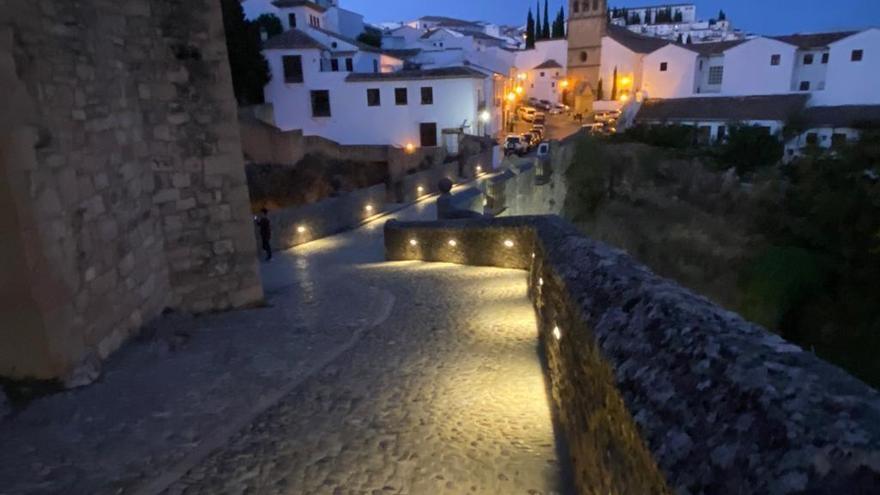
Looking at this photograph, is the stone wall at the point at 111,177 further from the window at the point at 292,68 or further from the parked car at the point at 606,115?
the parked car at the point at 606,115

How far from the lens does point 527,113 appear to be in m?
49.9

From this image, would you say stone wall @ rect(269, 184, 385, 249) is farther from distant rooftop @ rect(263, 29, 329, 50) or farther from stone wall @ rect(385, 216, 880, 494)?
distant rooftop @ rect(263, 29, 329, 50)

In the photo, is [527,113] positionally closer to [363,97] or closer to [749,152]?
[363,97]

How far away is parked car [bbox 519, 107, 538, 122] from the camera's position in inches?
1930

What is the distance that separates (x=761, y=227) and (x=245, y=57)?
30.7 metres

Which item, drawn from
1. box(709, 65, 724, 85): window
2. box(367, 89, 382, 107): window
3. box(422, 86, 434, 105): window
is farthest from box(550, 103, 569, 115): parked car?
box(367, 89, 382, 107): window

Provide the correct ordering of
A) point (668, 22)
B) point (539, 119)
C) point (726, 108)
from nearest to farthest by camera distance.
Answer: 1. point (726, 108)
2. point (539, 119)
3. point (668, 22)

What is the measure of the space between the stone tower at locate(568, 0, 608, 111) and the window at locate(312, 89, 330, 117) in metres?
27.5

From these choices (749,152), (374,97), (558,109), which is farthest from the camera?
(558,109)

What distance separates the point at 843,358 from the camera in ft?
57.8

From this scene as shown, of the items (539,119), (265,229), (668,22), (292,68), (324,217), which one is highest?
(668,22)

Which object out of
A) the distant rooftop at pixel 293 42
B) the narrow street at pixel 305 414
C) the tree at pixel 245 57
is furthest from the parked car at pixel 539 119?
the narrow street at pixel 305 414

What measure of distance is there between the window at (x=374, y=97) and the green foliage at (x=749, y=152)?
20913 mm

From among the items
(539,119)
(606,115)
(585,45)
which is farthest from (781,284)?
(585,45)
